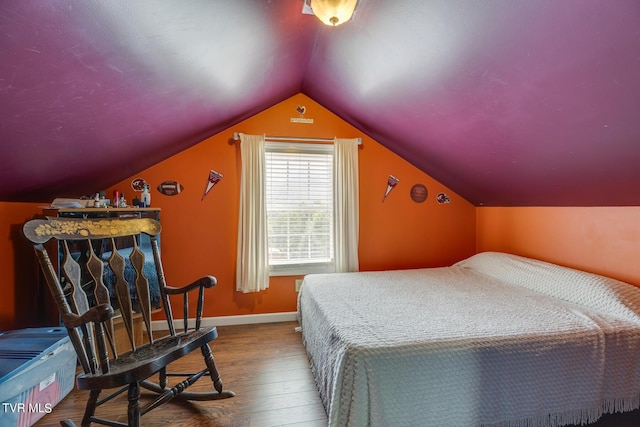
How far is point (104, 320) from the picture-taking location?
4.11 ft

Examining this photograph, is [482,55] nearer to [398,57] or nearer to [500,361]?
[398,57]

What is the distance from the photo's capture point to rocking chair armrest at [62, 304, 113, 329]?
1.25m

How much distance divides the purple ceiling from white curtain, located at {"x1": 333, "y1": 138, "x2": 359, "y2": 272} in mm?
555

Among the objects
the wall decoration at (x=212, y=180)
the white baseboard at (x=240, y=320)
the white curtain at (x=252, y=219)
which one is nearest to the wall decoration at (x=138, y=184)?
the wall decoration at (x=212, y=180)

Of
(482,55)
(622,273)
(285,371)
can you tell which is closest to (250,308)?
(285,371)

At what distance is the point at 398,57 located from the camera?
1.88 meters

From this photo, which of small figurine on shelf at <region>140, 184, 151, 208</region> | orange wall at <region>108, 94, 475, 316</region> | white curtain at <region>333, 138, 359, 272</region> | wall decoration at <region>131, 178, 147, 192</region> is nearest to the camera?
small figurine on shelf at <region>140, 184, 151, 208</region>

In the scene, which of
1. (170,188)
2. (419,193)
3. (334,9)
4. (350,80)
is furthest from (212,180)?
(419,193)

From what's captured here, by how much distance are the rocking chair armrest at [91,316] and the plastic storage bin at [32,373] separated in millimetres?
516

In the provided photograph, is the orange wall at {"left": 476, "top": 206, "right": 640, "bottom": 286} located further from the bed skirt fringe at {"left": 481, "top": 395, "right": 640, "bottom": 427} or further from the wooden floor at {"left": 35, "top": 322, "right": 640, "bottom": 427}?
the wooden floor at {"left": 35, "top": 322, "right": 640, "bottom": 427}

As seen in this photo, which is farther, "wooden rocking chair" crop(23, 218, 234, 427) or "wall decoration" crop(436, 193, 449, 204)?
"wall decoration" crop(436, 193, 449, 204)

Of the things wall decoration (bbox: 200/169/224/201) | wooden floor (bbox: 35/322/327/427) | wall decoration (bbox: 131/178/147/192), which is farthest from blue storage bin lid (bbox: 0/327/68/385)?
wall decoration (bbox: 200/169/224/201)

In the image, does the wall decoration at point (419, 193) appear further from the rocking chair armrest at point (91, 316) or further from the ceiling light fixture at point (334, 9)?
the rocking chair armrest at point (91, 316)

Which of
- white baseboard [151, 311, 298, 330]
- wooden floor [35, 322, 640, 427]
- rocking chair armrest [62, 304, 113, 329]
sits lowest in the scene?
wooden floor [35, 322, 640, 427]
